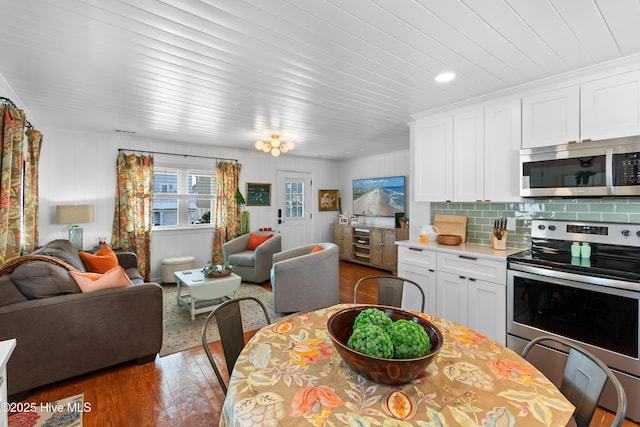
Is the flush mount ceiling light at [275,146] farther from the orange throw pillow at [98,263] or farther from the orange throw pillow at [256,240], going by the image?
the orange throw pillow at [98,263]

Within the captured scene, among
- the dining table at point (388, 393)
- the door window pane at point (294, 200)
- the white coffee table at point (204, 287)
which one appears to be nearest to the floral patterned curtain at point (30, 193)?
the white coffee table at point (204, 287)

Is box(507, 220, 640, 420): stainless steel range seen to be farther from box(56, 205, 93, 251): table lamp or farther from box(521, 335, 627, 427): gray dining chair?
box(56, 205, 93, 251): table lamp

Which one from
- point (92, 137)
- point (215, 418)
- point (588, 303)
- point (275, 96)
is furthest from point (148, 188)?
point (588, 303)

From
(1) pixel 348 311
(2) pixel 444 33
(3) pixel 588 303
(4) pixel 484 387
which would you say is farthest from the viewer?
(3) pixel 588 303

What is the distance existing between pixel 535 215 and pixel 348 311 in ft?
7.86

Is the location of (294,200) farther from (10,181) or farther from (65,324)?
(65,324)

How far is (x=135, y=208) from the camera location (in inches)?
186

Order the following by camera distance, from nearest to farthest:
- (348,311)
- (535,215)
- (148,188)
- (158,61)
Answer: (348,311), (158,61), (535,215), (148,188)

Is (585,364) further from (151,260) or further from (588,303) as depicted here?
(151,260)

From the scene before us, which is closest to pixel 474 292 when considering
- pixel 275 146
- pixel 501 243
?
pixel 501 243

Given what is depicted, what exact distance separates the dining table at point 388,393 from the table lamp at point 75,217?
4054 millimetres

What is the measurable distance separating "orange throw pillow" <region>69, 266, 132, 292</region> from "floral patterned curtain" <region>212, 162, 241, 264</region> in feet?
9.86

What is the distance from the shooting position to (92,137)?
4.44 m

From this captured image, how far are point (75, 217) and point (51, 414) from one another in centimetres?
286
